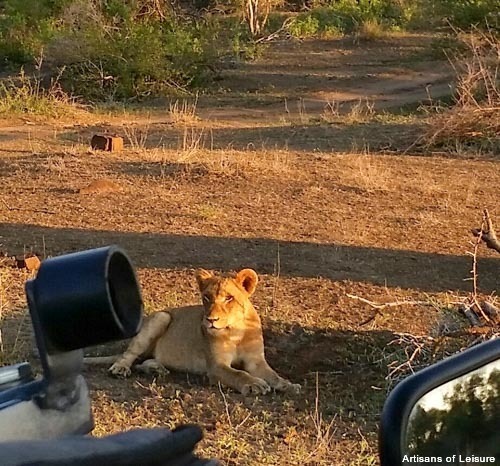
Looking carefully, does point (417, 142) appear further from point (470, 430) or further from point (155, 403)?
point (470, 430)

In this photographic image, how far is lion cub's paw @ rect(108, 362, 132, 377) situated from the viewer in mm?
5488

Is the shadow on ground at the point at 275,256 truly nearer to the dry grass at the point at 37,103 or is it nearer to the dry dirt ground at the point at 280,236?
the dry dirt ground at the point at 280,236

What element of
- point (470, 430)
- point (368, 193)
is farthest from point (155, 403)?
point (368, 193)

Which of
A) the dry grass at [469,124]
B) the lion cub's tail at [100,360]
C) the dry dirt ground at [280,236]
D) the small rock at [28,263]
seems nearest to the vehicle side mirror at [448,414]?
the dry dirt ground at [280,236]

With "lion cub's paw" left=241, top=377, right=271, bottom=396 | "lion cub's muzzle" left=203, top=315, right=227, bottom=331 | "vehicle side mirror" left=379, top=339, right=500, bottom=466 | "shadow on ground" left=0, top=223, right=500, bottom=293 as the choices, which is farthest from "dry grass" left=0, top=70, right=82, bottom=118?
"vehicle side mirror" left=379, top=339, right=500, bottom=466

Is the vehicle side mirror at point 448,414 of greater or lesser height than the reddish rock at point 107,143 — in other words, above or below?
above

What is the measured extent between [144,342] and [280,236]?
114 inches

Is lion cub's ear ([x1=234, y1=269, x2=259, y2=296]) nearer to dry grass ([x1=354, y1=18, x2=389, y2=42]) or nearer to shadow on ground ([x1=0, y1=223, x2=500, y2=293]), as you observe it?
shadow on ground ([x1=0, y1=223, x2=500, y2=293])

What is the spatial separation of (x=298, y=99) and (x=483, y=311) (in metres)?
14.5

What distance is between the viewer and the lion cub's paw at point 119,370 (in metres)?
5.49

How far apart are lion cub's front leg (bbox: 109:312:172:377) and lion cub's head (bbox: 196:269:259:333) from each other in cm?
33

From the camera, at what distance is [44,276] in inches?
61.6

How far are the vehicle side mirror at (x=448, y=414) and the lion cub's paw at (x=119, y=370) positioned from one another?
373cm

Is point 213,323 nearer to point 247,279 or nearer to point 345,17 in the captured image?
point 247,279
